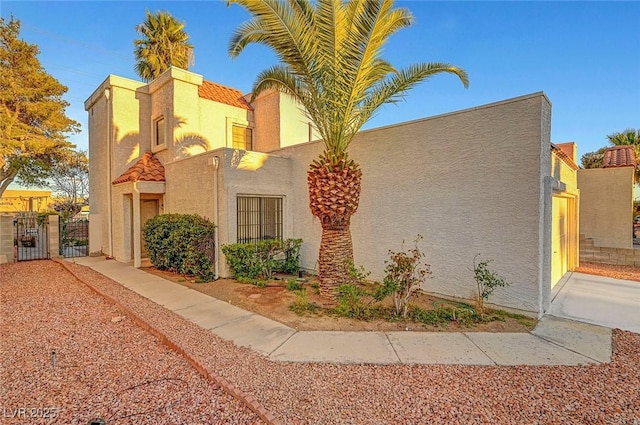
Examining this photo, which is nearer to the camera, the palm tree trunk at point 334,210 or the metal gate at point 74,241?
the palm tree trunk at point 334,210

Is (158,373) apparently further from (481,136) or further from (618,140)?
(618,140)

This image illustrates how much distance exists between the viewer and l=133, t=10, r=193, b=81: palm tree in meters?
17.7

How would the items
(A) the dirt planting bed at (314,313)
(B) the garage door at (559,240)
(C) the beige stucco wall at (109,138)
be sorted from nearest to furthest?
(A) the dirt planting bed at (314,313), (B) the garage door at (559,240), (C) the beige stucco wall at (109,138)

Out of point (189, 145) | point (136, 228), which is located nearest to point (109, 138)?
point (189, 145)

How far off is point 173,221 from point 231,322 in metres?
6.05

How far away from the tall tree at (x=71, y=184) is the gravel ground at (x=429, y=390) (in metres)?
27.7

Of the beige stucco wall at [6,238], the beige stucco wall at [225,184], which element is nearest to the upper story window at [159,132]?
the beige stucco wall at [225,184]

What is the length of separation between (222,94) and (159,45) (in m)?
6.05

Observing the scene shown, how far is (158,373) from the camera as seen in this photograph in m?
4.38

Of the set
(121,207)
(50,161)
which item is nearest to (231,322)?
(121,207)

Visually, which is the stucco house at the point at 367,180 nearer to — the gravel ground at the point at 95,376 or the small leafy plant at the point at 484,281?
the small leafy plant at the point at 484,281

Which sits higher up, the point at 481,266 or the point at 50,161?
the point at 50,161

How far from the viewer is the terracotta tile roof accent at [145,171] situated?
12.5 meters

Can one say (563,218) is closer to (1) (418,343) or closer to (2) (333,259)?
(2) (333,259)
